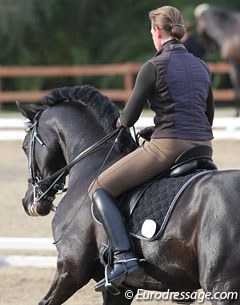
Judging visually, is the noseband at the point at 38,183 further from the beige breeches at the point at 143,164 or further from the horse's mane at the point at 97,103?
the beige breeches at the point at 143,164

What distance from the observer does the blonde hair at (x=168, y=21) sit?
4.91m

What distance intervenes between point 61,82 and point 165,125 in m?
21.9

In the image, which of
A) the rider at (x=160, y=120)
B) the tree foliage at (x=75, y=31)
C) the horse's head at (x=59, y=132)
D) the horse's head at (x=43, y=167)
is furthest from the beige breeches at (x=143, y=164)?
the tree foliage at (x=75, y=31)

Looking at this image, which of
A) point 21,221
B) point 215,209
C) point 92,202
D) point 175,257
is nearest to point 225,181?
point 215,209

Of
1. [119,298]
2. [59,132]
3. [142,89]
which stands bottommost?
[119,298]

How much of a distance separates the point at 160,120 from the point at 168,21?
1.83 feet

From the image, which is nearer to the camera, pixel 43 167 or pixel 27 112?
pixel 43 167

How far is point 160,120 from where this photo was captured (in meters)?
4.94

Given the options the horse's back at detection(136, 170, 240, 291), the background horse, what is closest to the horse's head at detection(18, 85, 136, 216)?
the horse's back at detection(136, 170, 240, 291)

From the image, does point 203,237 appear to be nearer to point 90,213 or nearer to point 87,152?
point 90,213

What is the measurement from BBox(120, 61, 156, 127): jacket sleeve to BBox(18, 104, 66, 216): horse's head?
2.88ft

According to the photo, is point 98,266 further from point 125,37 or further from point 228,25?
point 125,37

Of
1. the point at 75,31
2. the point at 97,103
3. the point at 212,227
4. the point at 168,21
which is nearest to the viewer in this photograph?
the point at 212,227

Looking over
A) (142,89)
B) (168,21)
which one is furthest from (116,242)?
(168,21)
